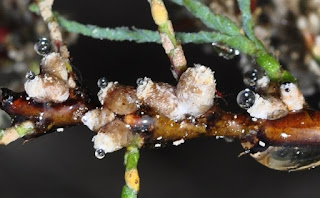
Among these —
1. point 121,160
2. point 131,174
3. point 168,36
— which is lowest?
point 131,174

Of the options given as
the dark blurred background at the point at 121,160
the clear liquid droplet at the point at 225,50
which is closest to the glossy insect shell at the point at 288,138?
the clear liquid droplet at the point at 225,50

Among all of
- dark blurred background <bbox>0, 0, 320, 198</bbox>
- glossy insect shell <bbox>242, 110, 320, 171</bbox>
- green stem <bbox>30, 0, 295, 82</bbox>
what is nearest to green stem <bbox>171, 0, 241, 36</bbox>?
green stem <bbox>30, 0, 295, 82</bbox>

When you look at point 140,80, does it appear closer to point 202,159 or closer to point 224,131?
point 224,131

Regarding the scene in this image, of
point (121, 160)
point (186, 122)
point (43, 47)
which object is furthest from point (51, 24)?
point (121, 160)

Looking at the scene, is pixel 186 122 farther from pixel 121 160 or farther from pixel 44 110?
pixel 121 160

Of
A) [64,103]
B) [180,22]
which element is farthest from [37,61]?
[64,103]
